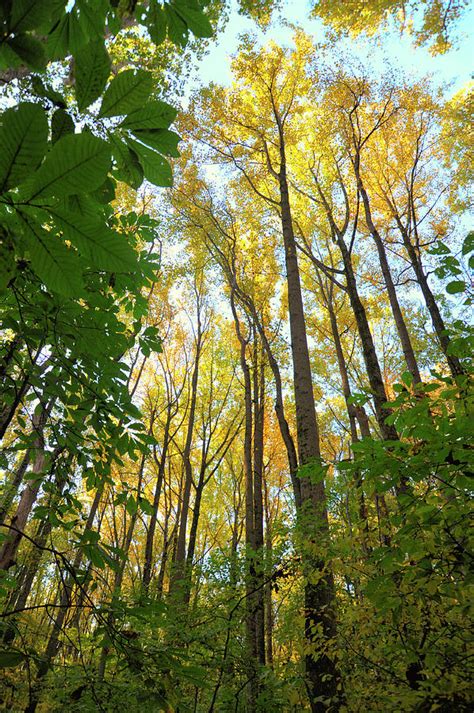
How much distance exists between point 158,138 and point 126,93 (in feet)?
0.35

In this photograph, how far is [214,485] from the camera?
1691 cm

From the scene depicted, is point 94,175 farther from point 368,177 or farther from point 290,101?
point 368,177

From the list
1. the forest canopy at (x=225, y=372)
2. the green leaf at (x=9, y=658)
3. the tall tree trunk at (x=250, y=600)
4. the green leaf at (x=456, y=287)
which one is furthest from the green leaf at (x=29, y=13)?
the tall tree trunk at (x=250, y=600)

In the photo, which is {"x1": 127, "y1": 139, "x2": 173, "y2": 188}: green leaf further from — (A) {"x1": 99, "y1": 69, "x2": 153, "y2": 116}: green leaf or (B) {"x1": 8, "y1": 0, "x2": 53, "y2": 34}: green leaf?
(B) {"x1": 8, "y1": 0, "x2": 53, "y2": 34}: green leaf

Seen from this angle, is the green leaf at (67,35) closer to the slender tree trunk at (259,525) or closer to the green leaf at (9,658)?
the green leaf at (9,658)

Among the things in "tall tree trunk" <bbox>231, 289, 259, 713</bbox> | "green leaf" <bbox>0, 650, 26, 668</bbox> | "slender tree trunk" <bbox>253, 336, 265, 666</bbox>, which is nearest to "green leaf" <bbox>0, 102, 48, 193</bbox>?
"green leaf" <bbox>0, 650, 26, 668</bbox>

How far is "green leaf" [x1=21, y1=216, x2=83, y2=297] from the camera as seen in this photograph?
1.71 feet

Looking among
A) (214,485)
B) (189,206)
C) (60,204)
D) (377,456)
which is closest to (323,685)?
(377,456)

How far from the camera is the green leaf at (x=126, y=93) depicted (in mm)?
626

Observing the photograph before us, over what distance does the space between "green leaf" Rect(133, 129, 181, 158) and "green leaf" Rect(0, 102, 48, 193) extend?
292 millimetres

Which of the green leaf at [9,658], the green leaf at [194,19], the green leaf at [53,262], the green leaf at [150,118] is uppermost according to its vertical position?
the green leaf at [194,19]

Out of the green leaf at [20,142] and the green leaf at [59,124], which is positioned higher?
the green leaf at [59,124]

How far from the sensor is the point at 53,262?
1.76ft

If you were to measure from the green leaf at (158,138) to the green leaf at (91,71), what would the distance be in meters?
0.10
